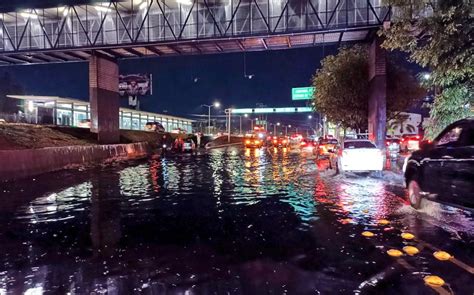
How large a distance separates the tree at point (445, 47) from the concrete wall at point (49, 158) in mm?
14397

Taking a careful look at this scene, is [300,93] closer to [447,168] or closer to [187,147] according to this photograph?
[187,147]

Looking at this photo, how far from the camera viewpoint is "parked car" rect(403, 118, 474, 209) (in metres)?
7.51

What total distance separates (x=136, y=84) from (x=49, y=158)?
48.3 m

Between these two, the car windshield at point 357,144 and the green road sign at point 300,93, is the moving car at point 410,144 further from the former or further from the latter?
the green road sign at point 300,93

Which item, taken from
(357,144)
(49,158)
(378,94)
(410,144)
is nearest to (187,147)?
(410,144)

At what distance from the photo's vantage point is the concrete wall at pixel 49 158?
1678 cm

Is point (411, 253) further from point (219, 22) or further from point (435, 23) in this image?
point (219, 22)

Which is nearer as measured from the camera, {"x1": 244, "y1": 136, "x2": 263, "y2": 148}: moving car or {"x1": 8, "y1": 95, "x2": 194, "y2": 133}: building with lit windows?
{"x1": 8, "y1": 95, "x2": 194, "y2": 133}: building with lit windows

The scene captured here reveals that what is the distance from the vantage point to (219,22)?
2803 cm

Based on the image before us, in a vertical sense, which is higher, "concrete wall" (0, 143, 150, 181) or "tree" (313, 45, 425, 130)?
"tree" (313, 45, 425, 130)

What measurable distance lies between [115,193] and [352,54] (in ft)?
79.8

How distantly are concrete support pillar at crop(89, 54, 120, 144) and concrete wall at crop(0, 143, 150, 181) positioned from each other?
2.27 meters

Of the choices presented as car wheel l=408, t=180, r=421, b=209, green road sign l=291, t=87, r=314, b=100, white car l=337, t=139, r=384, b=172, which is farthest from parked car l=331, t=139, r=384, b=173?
green road sign l=291, t=87, r=314, b=100

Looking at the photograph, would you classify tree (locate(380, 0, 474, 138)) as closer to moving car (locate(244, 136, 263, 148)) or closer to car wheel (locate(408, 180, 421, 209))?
car wheel (locate(408, 180, 421, 209))
